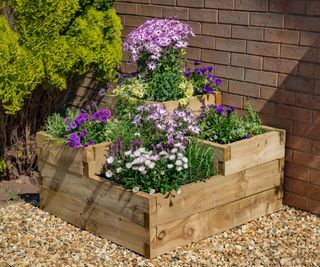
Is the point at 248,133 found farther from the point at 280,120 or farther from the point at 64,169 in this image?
the point at 64,169

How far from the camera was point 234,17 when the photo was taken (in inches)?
211

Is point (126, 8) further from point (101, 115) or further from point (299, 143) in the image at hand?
point (299, 143)

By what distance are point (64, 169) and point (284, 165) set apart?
1.65m

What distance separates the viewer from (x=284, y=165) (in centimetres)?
523

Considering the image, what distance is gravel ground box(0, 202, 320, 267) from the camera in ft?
14.6

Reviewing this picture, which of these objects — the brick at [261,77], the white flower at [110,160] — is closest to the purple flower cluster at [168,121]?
the white flower at [110,160]

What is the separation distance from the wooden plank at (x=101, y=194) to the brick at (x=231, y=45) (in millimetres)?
1561

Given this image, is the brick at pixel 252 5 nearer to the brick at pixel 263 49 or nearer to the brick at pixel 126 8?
the brick at pixel 263 49

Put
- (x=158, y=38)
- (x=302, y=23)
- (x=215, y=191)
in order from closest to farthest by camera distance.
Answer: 1. (x=215, y=191)
2. (x=302, y=23)
3. (x=158, y=38)

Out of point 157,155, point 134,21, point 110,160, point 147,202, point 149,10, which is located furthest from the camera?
point 134,21

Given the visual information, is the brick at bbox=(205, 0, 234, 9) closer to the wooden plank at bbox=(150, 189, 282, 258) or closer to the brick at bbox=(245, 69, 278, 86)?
the brick at bbox=(245, 69, 278, 86)

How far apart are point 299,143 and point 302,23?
0.88 metres

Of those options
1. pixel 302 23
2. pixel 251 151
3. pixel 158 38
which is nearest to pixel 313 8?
pixel 302 23

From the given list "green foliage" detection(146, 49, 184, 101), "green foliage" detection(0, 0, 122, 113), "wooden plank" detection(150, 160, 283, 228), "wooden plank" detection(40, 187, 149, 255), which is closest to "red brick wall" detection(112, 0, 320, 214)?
"wooden plank" detection(150, 160, 283, 228)
